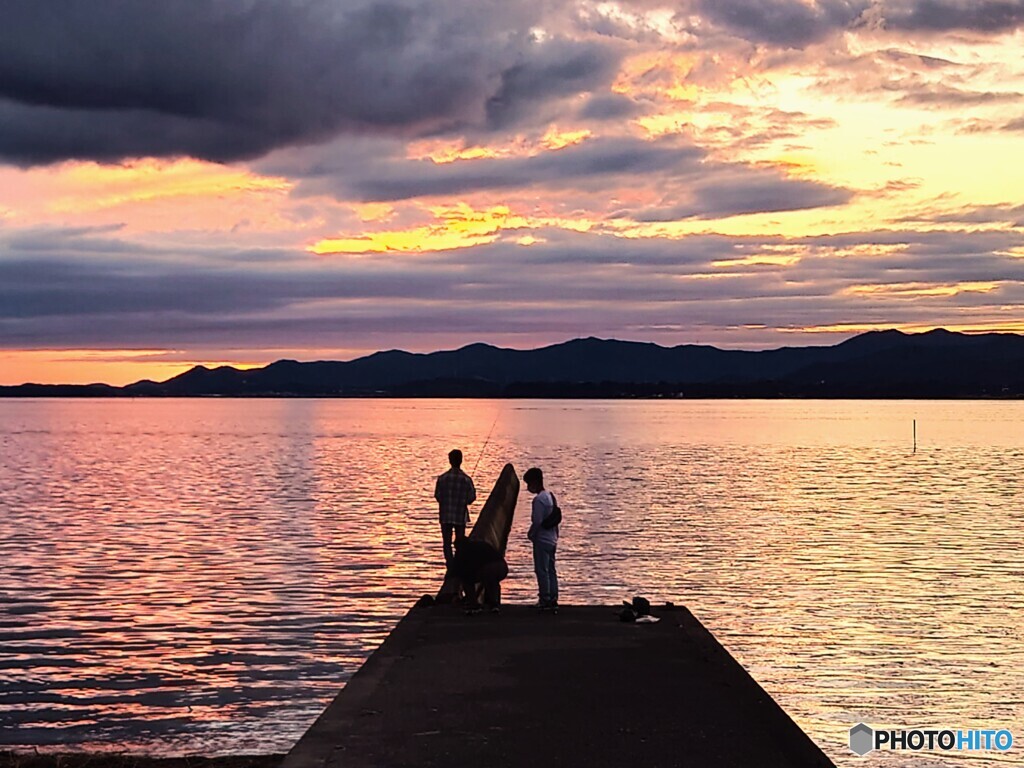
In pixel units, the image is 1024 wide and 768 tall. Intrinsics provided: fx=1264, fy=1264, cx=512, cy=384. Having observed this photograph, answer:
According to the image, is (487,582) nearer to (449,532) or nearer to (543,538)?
(543,538)

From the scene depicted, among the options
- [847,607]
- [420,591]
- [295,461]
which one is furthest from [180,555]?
[295,461]

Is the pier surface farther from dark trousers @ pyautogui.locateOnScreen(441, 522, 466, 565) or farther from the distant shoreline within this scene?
dark trousers @ pyautogui.locateOnScreen(441, 522, 466, 565)

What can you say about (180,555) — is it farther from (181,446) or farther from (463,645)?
(181,446)

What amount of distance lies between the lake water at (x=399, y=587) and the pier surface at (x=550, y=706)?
1.84m

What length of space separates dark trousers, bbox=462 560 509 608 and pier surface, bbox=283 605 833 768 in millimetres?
1368

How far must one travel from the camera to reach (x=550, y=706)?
12570 mm

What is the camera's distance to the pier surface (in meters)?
10.8

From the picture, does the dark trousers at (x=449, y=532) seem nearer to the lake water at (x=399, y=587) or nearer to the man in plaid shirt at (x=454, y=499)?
the man in plaid shirt at (x=454, y=499)

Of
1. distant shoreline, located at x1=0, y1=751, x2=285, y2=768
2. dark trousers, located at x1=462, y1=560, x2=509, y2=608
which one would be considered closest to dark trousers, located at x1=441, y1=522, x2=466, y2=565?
dark trousers, located at x1=462, y1=560, x2=509, y2=608

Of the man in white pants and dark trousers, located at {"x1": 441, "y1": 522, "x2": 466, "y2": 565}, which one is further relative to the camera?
dark trousers, located at {"x1": 441, "y1": 522, "x2": 466, "y2": 565}

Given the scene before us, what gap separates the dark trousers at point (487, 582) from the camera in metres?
18.9

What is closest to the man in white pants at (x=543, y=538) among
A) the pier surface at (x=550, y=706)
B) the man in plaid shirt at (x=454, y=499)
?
the pier surface at (x=550, y=706)

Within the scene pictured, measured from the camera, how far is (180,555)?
108ft

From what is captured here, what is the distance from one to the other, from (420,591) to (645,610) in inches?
356
